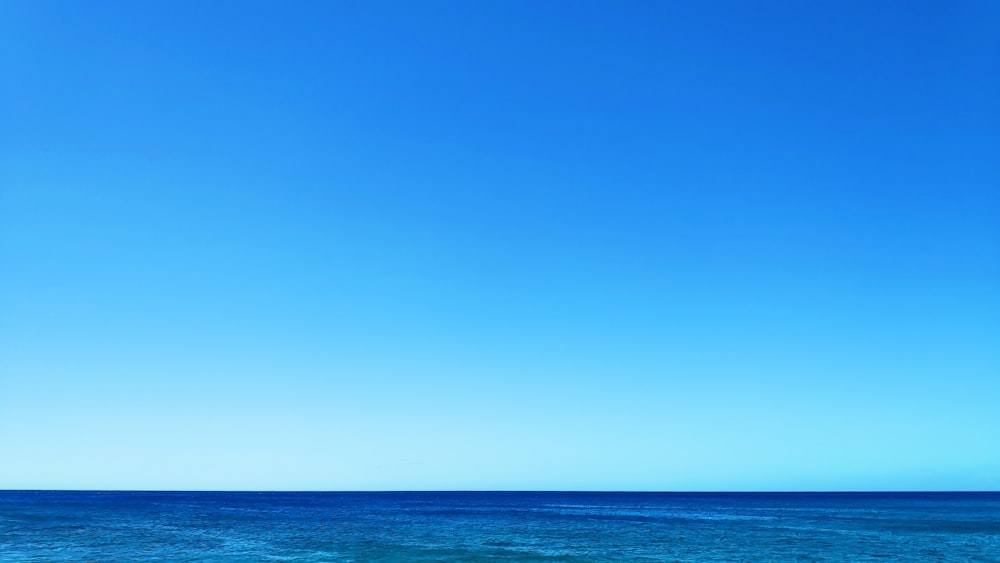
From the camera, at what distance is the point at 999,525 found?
6266 cm

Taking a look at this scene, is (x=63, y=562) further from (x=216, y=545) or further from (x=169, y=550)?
(x=216, y=545)

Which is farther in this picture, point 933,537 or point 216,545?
point 933,537

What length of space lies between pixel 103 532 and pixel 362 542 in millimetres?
23116

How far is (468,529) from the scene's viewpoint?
60.7 m

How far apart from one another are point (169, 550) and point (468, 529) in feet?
88.0

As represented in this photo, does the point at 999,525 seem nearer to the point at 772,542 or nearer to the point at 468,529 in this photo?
the point at 772,542

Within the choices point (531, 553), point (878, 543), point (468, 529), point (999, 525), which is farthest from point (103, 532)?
point (999, 525)

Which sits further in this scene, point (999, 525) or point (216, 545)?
point (999, 525)

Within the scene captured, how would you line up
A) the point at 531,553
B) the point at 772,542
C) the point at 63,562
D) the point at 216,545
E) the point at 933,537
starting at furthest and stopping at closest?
the point at 933,537, the point at 772,542, the point at 216,545, the point at 531,553, the point at 63,562

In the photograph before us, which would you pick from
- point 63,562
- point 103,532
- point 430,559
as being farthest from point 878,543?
point 103,532

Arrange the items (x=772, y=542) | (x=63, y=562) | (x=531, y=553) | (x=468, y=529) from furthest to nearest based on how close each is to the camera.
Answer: (x=468, y=529) < (x=772, y=542) < (x=531, y=553) < (x=63, y=562)

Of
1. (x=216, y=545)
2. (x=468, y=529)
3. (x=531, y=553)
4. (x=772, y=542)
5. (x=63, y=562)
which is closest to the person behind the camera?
(x=63, y=562)

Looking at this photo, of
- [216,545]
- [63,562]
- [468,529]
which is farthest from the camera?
[468,529]

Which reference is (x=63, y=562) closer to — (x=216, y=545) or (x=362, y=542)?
(x=216, y=545)
